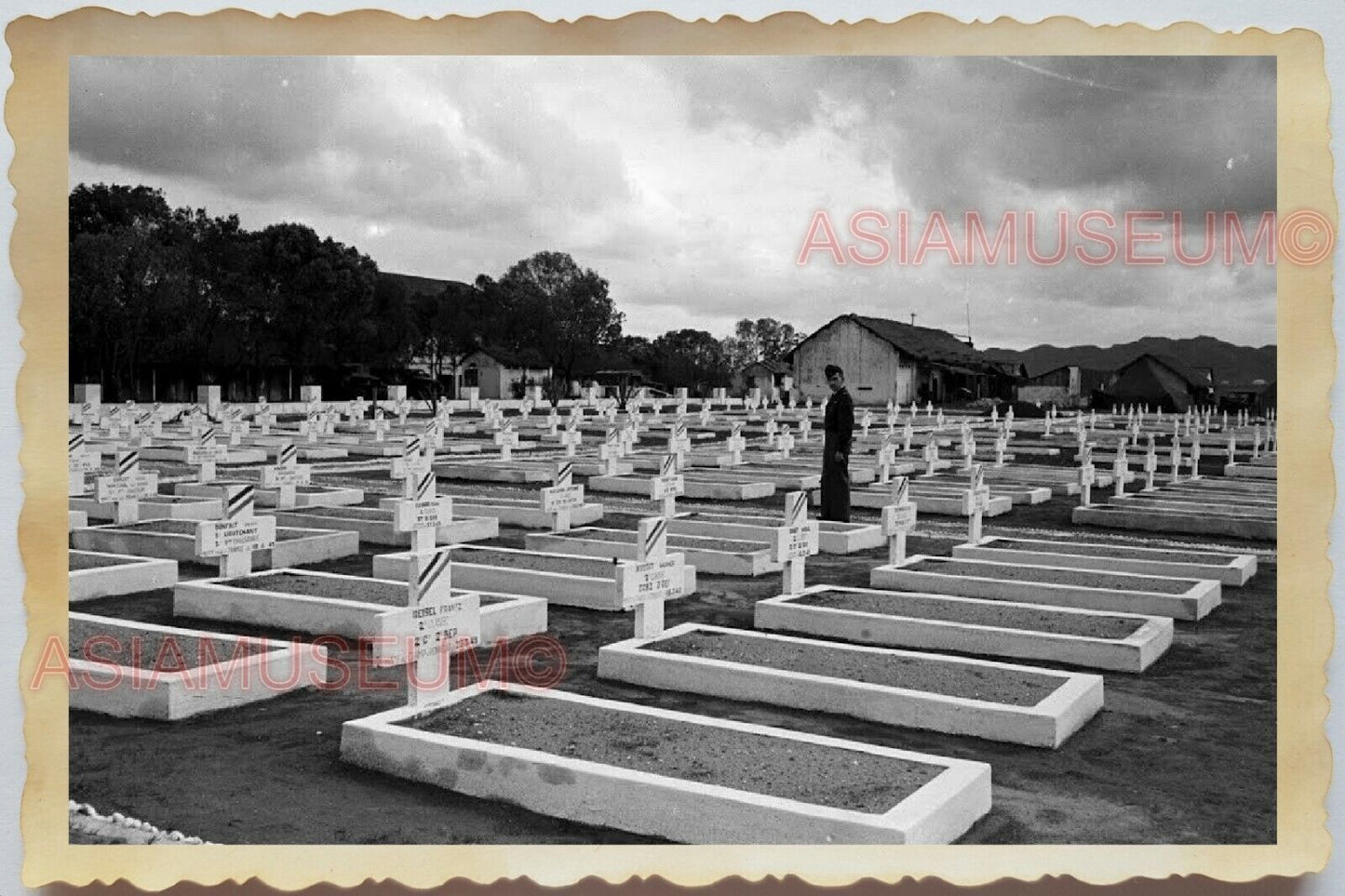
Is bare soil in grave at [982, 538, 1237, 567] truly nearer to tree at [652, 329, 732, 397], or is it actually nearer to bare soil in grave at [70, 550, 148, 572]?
tree at [652, 329, 732, 397]

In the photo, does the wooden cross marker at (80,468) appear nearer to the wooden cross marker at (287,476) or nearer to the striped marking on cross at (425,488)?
the wooden cross marker at (287,476)

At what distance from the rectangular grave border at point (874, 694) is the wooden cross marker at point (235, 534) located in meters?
3.75

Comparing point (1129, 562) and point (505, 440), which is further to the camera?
point (505, 440)

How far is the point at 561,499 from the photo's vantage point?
44.6 ft

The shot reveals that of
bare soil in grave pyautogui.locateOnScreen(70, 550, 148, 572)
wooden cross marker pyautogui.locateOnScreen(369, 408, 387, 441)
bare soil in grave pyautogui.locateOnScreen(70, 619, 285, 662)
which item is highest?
wooden cross marker pyautogui.locateOnScreen(369, 408, 387, 441)

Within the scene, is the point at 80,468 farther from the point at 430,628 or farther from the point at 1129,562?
the point at 1129,562

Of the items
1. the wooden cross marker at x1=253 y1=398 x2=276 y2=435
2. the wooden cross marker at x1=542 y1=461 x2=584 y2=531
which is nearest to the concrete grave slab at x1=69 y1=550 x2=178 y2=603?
the wooden cross marker at x1=542 y1=461 x2=584 y2=531

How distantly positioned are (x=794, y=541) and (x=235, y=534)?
Result: 4.45 meters

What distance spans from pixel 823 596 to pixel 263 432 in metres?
21.6

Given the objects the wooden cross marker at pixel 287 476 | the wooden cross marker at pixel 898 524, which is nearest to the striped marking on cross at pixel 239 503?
the wooden cross marker at pixel 898 524

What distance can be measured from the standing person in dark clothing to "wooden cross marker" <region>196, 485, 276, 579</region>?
580 centimetres

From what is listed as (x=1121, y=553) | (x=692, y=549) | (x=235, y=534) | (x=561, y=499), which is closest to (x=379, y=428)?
(x=561, y=499)

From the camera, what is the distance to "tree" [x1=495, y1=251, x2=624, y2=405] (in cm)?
968

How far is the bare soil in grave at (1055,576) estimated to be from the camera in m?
9.89
